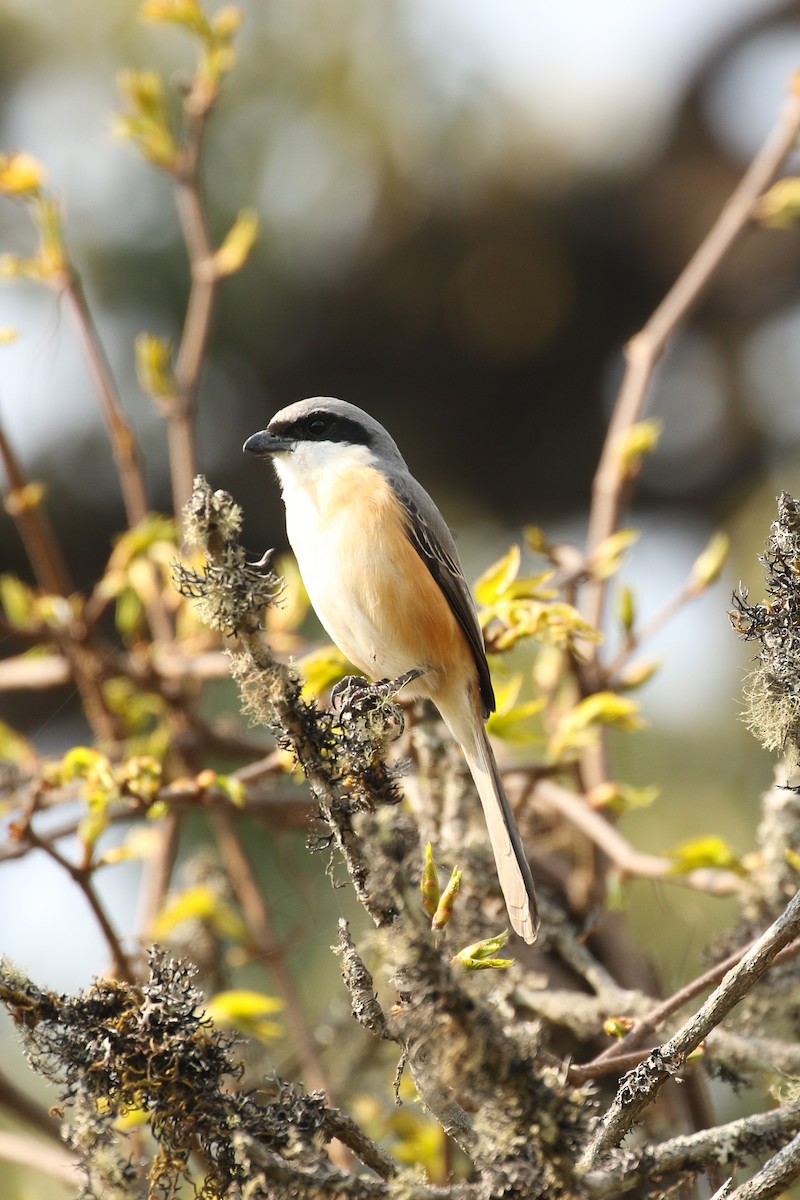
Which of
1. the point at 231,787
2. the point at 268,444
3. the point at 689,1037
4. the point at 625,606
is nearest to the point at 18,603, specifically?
the point at 268,444

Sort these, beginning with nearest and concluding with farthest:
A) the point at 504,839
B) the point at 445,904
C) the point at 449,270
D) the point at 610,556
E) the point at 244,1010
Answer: the point at 445,904 < the point at 504,839 < the point at 244,1010 < the point at 610,556 < the point at 449,270

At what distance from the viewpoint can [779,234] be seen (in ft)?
18.2

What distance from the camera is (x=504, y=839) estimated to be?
91.7 inches

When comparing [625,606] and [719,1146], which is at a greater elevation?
[625,606]

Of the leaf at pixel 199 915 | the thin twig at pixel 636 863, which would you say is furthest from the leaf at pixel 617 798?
the leaf at pixel 199 915

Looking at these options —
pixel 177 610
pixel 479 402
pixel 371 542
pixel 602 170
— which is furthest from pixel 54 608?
pixel 602 170

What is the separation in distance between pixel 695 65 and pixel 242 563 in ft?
16.4

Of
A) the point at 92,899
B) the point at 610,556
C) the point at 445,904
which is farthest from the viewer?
the point at 610,556

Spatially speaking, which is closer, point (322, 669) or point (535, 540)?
point (322, 669)

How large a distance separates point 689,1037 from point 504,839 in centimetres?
101

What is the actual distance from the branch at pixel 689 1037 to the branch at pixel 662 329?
170 cm

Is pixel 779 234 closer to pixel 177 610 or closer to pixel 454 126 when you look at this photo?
pixel 454 126

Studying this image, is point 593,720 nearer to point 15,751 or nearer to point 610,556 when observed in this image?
point 610,556

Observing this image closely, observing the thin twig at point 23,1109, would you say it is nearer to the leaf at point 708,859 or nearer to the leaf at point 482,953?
the leaf at point 482,953
